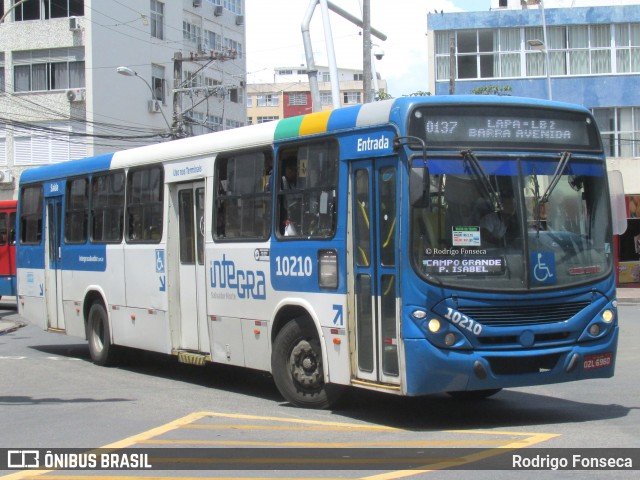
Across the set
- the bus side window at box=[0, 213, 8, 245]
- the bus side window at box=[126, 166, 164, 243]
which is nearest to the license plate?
the bus side window at box=[126, 166, 164, 243]

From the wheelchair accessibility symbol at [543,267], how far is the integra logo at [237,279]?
3.29m

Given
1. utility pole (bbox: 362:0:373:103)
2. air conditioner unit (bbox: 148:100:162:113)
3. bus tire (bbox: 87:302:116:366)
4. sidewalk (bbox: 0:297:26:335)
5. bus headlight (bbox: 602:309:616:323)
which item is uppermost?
air conditioner unit (bbox: 148:100:162:113)

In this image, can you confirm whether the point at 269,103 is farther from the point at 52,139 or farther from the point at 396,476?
the point at 396,476

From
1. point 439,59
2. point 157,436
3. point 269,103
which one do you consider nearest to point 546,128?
point 157,436

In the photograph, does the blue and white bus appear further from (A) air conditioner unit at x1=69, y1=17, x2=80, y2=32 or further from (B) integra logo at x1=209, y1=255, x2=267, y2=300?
(A) air conditioner unit at x1=69, y1=17, x2=80, y2=32

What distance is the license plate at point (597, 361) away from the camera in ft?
30.2

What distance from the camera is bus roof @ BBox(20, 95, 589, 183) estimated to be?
9125 millimetres

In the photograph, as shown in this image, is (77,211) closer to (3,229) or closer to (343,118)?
(343,118)

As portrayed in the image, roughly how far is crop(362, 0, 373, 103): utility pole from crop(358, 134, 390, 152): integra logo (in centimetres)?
1551

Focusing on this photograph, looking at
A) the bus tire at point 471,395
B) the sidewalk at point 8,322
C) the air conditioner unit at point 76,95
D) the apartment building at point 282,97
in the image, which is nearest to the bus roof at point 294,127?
the bus tire at point 471,395

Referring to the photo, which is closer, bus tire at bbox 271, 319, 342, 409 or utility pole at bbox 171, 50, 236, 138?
bus tire at bbox 271, 319, 342, 409

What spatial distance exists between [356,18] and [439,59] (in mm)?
17576

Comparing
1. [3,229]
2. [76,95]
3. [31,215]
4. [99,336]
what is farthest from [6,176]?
[99,336]

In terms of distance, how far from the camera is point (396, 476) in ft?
23.1
